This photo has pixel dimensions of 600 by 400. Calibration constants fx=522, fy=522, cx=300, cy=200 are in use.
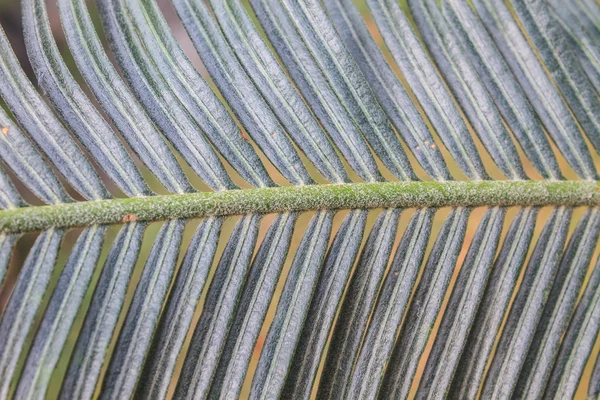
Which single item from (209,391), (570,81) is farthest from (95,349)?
(570,81)

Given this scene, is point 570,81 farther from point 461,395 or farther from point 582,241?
point 461,395

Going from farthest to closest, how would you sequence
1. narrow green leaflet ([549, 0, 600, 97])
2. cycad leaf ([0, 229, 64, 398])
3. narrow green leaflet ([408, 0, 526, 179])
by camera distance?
narrow green leaflet ([549, 0, 600, 97])
narrow green leaflet ([408, 0, 526, 179])
cycad leaf ([0, 229, 64, 398])

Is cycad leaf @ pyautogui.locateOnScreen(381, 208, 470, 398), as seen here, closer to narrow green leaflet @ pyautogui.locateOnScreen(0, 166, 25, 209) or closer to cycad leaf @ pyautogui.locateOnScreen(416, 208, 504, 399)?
cycad leaf @ pyautogui.locateOnScreen(416, 208, 504, 399)

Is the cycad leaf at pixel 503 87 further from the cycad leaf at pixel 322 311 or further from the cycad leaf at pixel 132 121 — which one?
the cycad leaf at pixel 132 121

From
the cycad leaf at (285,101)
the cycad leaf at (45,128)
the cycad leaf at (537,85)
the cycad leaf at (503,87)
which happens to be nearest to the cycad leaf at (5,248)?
the cycad leaf at (45,128)

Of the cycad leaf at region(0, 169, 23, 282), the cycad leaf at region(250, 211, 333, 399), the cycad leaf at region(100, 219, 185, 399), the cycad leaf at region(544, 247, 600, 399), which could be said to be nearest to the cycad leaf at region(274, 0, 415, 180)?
the cycad leaf at region(250, 211, 333, 399)
